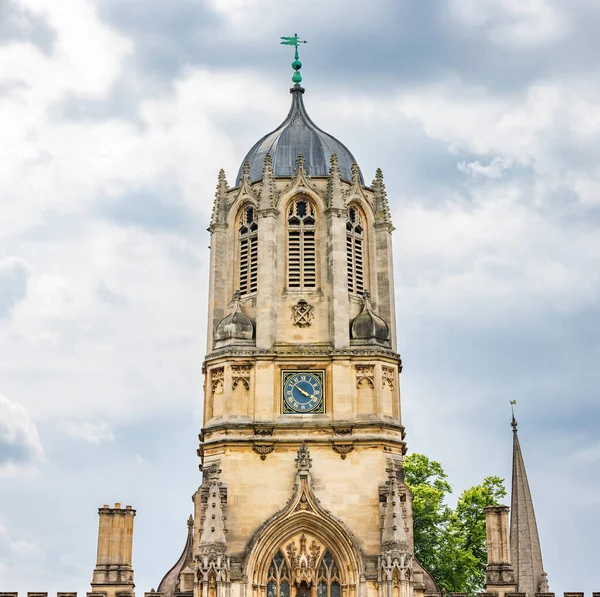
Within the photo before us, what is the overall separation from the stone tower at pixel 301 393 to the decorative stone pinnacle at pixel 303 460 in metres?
0.07

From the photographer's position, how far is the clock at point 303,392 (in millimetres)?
47219

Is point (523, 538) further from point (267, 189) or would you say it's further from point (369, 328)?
point (267, 189)

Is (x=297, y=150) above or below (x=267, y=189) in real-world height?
above

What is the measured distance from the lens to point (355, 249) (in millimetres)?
50812

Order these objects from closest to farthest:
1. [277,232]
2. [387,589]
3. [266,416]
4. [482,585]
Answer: [387,589]
[266,416]
[277,232]
[482,585]

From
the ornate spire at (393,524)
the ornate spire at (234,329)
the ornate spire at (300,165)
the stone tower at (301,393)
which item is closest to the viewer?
the ornate spire at (393,524)

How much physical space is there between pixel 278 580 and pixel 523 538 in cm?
1186

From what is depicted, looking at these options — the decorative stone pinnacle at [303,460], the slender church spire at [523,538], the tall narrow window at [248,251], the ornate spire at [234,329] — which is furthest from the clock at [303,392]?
the slender church spire at [523,538]

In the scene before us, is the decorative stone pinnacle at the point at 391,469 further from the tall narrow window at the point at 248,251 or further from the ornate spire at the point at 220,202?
the ornate spire at the point at 220,202

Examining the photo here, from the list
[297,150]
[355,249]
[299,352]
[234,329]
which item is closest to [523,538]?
[299,352]

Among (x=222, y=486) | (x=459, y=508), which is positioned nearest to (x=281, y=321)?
(x=222, y=486)

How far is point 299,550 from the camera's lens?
45.1m

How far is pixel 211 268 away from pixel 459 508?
634 inches

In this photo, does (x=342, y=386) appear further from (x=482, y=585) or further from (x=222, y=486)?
(x=482, y=585)
